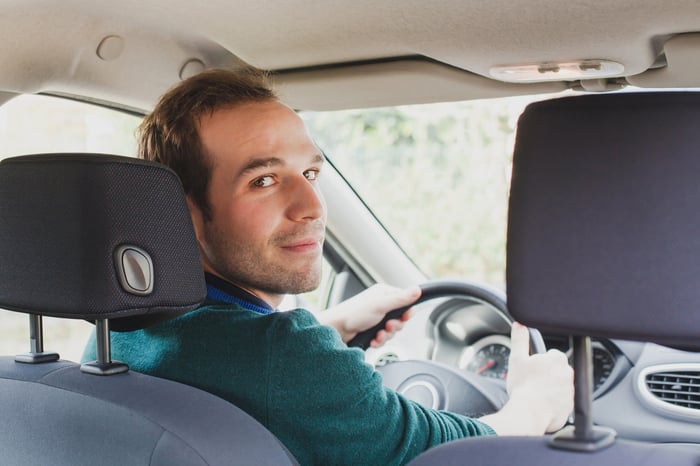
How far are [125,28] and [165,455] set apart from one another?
1246 mm

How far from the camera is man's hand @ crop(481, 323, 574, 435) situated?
2.20 meters

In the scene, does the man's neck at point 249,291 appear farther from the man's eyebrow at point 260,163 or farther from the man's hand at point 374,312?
the man's hand at point 374,312

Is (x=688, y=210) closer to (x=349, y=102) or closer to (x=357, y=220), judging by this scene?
(x=349, y=102)

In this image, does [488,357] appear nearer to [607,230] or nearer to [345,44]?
[345,44]

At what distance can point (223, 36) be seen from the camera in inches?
97.8

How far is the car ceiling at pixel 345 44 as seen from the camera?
84.4 inches

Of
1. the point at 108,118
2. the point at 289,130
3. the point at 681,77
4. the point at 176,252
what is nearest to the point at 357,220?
the point at 108,118

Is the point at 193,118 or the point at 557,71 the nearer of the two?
the point at 193,118

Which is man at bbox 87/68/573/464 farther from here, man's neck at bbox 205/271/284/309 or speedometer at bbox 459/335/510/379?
speedometer at bbox 459/335/510/379

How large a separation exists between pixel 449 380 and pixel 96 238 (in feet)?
4.62

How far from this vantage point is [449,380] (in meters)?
2.84

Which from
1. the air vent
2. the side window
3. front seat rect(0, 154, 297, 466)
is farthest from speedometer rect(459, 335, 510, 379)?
front seat rect(0, 154, 297, 466)

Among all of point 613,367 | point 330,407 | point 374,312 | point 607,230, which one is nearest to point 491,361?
point 613,367

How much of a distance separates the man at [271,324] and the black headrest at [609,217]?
1.96 ft
